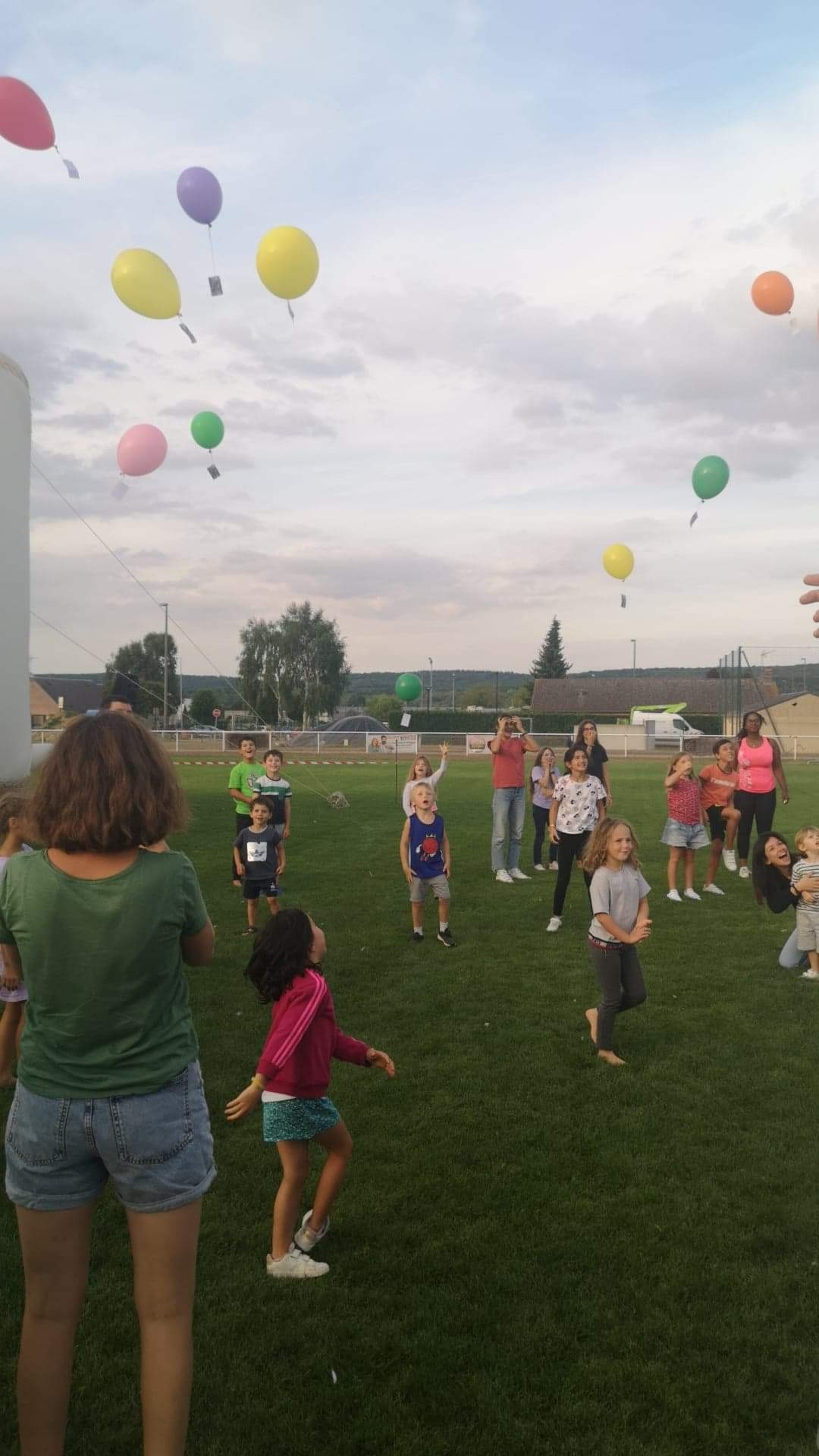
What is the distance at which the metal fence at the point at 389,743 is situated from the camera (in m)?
38.1

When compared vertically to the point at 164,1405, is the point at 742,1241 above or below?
below

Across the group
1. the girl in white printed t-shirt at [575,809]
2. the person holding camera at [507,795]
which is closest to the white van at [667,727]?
the person holding camera at [507,795]

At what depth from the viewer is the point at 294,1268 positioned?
346 cm

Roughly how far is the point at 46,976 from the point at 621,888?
4102 millimetres

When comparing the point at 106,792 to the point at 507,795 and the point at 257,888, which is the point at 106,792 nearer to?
the point at 257,888

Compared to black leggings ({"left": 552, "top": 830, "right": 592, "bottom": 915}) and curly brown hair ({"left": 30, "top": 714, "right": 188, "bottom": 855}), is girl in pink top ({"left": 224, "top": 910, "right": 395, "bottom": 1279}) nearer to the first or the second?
curly brown hair ({"left": 30, "top": 714, "right": 188, "bottom": 855})

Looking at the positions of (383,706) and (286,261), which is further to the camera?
(383,706)

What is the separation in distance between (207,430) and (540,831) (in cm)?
838

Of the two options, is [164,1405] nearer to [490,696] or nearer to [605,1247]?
[605,1247]

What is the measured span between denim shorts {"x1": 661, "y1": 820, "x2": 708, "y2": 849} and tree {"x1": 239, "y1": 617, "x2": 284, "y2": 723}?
7572cm

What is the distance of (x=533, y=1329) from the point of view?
124 inches

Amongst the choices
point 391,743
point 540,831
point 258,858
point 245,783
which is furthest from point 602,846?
point 391,743

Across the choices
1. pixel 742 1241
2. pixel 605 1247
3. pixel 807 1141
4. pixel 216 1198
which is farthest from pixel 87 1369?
pixel 807 1141

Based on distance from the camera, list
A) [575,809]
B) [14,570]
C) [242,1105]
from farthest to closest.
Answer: [14,570] → [575,809] → [242,1105]
